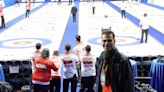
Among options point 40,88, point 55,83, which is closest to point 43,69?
point 40,88

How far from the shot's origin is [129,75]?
461 centimetres

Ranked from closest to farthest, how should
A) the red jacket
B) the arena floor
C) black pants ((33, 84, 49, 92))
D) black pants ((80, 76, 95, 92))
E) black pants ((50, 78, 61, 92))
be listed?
the red jacket → black pants ((33, 84, 49, 92)) → black pants ((50, 78, 61, 92)) → black pants ((80, 76, 95, 92)) → the arena floor

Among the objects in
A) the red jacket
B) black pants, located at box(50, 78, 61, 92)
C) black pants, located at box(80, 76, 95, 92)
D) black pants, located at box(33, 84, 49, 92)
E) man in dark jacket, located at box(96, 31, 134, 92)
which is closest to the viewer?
man in dark jacket, located at box(96, 31, 134, 92)

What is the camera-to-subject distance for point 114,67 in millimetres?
4613

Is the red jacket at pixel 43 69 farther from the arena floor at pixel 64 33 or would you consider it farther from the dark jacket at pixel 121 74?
the arena floor at pixel 64 33

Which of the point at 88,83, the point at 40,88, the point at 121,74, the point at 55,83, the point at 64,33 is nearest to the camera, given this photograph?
the point at 121,74

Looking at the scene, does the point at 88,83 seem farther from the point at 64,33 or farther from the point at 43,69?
the point at 64,33

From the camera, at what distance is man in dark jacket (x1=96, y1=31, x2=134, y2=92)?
453 centimetres

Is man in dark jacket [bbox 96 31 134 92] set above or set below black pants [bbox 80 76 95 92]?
above

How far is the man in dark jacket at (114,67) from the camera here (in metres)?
4.53

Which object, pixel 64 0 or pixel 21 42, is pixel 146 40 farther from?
pixel 64 0

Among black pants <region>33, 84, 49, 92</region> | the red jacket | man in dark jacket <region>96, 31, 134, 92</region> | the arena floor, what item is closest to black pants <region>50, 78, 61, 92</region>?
black pants <region>33, 84, 49, 92</region>

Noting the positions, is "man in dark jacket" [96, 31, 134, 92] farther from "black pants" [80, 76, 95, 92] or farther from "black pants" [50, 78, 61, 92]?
"black pants" [80, 76, 95, 92]

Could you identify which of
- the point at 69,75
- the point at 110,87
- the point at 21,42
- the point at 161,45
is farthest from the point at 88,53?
the point at 21,42
